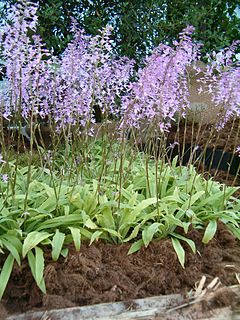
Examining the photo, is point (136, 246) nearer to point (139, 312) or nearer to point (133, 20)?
point (139, 312)

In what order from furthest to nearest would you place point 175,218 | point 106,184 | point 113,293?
point 106,184 < point 175,218 < point 113,293

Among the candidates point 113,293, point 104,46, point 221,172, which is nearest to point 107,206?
point 113,293

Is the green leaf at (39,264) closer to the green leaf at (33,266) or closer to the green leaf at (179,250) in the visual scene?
the green leaf at (33,266)

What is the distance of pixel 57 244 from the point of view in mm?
2297

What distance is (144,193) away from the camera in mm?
3186

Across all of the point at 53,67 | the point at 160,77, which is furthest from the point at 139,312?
the point at 53,67

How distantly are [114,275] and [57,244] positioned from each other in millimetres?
354

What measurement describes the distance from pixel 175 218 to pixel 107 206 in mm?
431

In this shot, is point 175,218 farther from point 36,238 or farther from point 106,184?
point 36,238

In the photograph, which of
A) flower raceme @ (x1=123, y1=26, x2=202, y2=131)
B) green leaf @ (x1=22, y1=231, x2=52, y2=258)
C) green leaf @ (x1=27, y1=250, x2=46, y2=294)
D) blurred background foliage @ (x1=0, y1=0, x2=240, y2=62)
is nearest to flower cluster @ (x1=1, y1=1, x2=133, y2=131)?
flower raceme @ (x1=123, y1=26, x2=202, y2=131)

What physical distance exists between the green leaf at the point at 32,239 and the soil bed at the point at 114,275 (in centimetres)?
12

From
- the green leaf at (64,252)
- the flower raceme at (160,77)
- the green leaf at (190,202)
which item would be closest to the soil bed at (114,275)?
the green leaf at (64,252)

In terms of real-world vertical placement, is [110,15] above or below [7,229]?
above

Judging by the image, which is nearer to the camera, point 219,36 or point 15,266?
point 15,266
